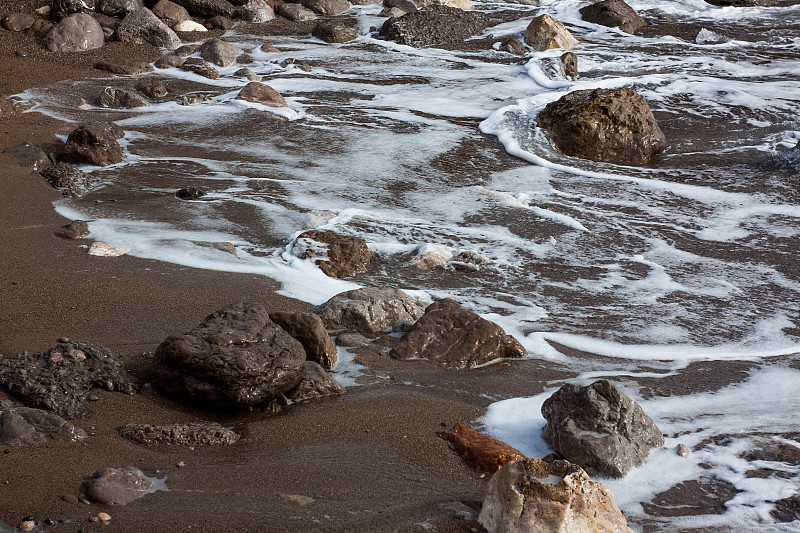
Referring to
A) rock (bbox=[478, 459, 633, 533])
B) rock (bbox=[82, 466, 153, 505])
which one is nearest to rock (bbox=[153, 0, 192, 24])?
rock (bbox=[82, 466, 153, 505])

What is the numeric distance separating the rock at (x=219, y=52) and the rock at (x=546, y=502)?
29.4ft

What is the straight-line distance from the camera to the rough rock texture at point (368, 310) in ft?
13.2

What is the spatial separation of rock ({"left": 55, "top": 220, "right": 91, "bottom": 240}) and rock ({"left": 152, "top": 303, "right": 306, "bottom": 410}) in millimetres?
2078

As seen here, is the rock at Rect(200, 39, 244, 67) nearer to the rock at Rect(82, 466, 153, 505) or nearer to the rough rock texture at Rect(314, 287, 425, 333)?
the rough rock texture at Rect(314, 287, 425, 333)

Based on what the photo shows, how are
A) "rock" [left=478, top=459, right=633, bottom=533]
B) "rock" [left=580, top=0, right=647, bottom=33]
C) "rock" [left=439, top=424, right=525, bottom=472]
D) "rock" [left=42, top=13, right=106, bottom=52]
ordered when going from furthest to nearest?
1. "rock" [left=580, top=0, right=647, bottom=33]
2. "rock" [left=42, top=13, right=106, bottom=52]
3. "rock" [left=439, top=424, right=525, bottom=472]
4. "rock" [left=478, top=459, right=633, bottom=533]

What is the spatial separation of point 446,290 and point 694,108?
5.88m

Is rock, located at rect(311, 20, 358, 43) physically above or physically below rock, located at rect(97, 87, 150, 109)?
above

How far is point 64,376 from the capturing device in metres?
3.00

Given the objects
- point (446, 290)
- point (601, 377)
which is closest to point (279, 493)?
point (601, 377)

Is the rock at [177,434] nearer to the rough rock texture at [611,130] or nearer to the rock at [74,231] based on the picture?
the rock at [74,231]

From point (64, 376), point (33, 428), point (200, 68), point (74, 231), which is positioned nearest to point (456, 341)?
point (64, 376)

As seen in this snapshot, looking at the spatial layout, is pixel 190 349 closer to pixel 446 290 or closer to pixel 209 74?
pixel 446 290

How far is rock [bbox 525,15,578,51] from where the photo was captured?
38.5 feet

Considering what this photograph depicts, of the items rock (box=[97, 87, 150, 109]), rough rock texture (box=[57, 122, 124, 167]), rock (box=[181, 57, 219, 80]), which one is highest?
rock (box=[181, 57, 219, 80])
